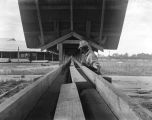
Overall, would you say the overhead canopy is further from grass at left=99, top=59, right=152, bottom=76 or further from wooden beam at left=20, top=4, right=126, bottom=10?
grass at left=99, top=59, right=152, bottom=76

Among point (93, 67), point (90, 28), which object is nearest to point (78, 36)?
point (90, 28)

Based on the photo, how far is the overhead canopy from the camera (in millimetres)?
10680

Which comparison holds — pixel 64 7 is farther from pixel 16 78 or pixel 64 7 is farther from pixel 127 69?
pixel 127 69

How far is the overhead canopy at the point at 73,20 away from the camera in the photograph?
10.7 metres

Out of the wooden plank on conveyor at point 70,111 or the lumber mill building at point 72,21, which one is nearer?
the wooden plank on conveyor at point 70,111

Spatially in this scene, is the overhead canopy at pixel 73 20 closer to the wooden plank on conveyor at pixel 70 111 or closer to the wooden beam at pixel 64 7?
the wooden beam at pixel 64 7

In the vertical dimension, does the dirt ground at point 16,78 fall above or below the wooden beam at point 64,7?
below

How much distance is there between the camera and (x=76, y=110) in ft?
6.94

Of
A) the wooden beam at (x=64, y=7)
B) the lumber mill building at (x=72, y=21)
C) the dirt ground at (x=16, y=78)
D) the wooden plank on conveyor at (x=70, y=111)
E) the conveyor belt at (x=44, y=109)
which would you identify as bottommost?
the dirt ground at (x=16, y=78)

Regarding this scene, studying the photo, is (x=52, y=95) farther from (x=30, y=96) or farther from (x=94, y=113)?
(x=94, y=113)

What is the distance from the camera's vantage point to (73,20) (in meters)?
11.5

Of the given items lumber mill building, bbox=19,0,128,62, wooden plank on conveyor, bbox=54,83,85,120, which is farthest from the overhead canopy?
wooden plank on conveyor, bbox=54,83,85,120

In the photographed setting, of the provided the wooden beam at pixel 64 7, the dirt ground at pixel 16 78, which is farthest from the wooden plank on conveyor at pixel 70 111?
the wooden beam at pixel 64 7

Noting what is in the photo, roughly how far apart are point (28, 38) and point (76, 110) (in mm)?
11057
